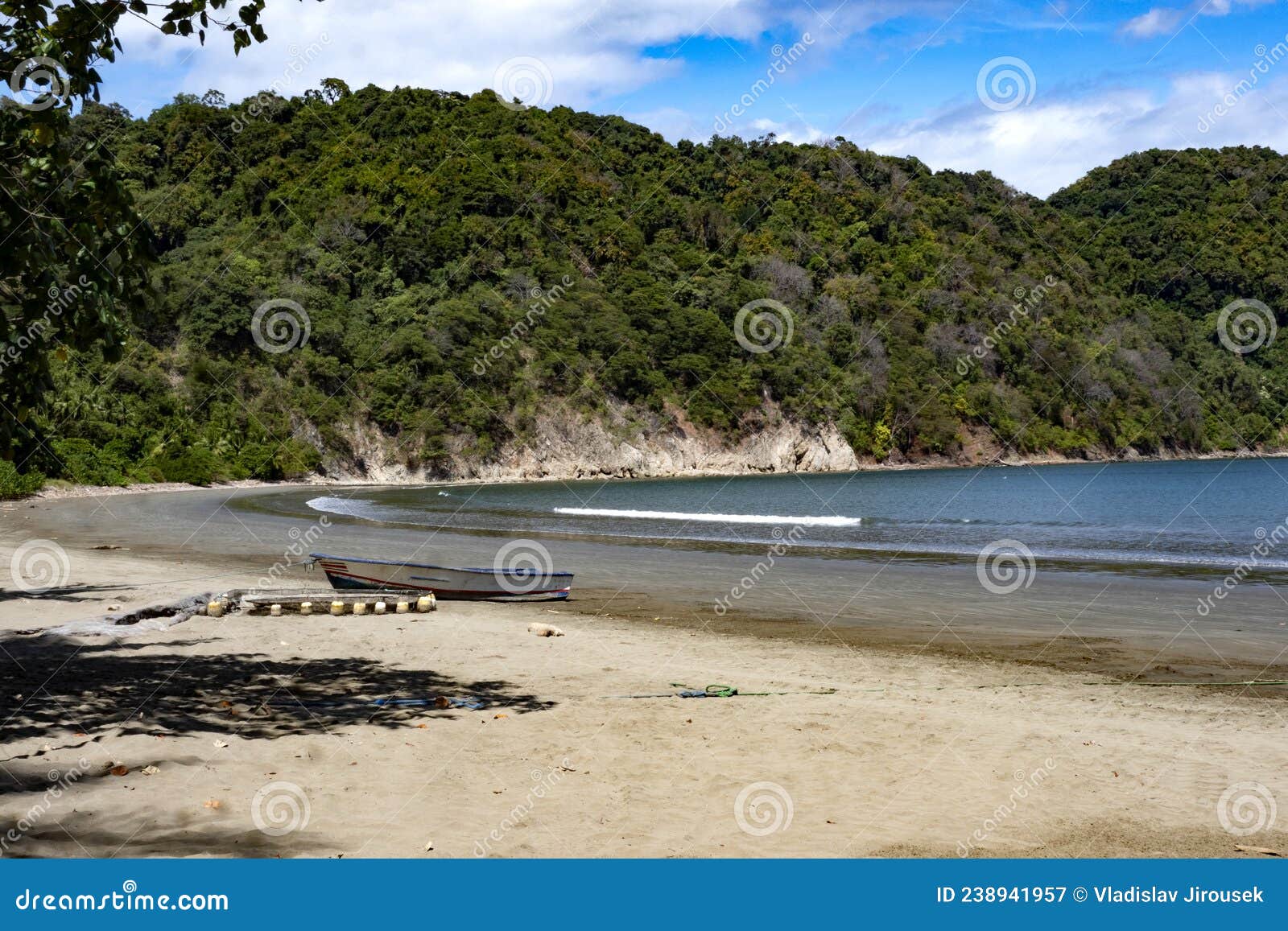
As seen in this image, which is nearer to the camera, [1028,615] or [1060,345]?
[1028,615]

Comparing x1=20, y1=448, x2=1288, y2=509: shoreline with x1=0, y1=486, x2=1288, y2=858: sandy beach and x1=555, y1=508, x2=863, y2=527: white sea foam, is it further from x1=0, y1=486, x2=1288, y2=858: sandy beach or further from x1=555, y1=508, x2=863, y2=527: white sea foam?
x1=0, y1=486, x2=1288, y2=858: sandy beach

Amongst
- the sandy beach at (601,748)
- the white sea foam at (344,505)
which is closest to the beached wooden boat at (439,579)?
the sandy beach at (601,748)

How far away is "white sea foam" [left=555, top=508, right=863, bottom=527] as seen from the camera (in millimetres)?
40969

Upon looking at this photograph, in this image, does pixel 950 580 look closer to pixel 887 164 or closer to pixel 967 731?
pixel 967 731

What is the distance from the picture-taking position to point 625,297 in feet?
347

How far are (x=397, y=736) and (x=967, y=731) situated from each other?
468 centimetres

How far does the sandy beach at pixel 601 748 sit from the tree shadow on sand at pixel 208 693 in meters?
0.04

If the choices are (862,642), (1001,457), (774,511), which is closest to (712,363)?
(1001,457)

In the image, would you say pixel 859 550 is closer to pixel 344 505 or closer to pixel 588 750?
pixel 588 750

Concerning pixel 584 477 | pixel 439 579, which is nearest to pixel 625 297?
pixel 584 477

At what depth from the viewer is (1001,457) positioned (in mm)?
114438

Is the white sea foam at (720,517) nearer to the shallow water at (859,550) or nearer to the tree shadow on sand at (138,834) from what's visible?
the shallow water at (859,550)

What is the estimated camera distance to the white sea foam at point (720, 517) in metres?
41.0

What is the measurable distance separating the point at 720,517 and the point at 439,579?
27143 mm
